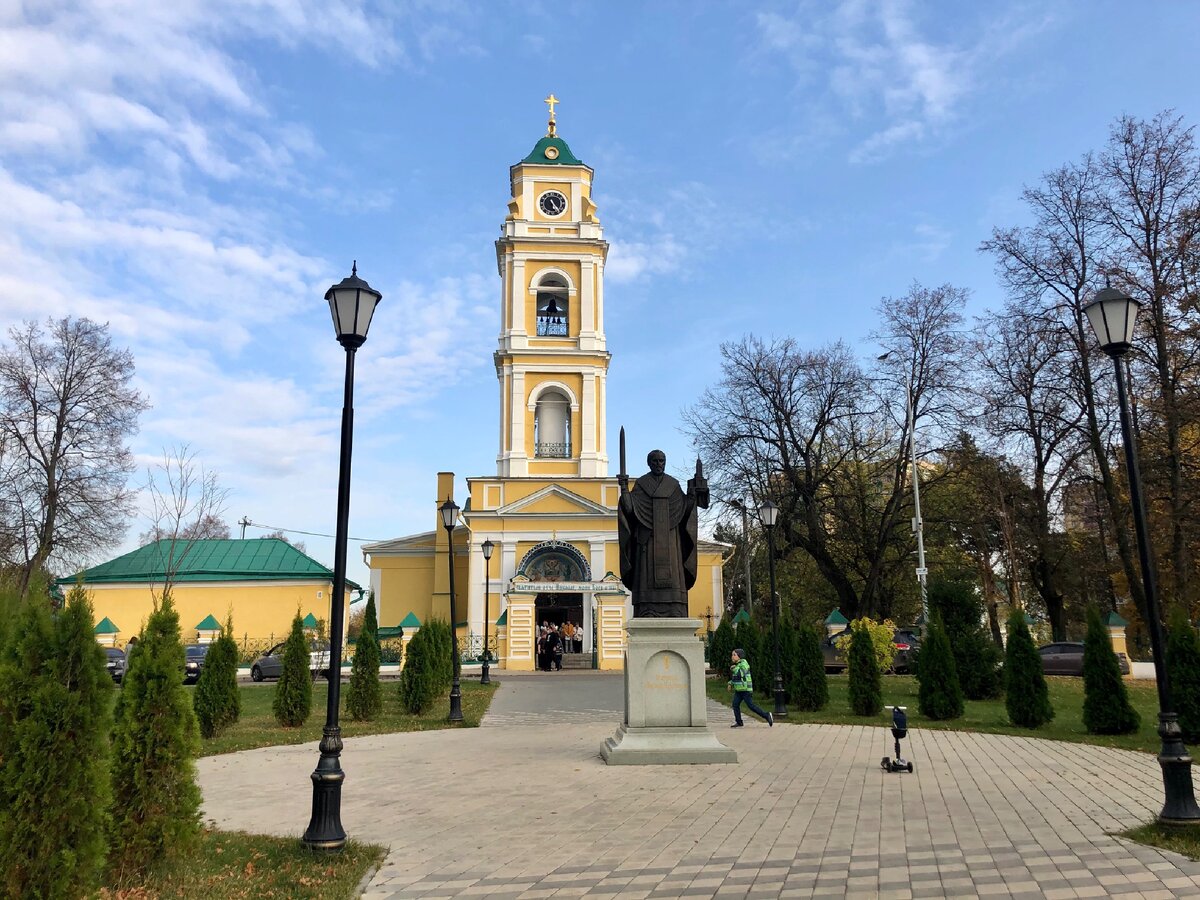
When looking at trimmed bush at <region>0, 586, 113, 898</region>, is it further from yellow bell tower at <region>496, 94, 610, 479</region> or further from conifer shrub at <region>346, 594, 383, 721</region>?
yellow bell tower at <region>496, 94, 610, 479</region>

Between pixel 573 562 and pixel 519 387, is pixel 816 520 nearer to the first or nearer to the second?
pixel 573 562

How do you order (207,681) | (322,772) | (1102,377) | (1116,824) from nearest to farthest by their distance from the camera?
(322,772) < (1116,824) < (207,681) < (1102,377)

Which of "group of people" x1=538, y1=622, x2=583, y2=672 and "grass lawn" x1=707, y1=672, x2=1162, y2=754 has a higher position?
"group of people" x1=538, y1=622, x2=583, y2=672

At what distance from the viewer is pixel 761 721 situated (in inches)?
622

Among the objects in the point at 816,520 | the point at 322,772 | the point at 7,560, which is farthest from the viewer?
the point at 816,520

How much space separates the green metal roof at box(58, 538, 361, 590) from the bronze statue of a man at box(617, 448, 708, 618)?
96.8ft

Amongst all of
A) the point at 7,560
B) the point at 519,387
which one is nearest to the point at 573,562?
the point at 519,387

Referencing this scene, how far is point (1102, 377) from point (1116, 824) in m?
17.9

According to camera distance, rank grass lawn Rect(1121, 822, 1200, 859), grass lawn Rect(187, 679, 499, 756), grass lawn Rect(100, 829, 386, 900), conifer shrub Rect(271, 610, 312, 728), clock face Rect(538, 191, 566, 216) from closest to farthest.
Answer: grass lawn Rect(100, 829, 386, 900) → grass lawn Rect(1121, 822, 1200, 859) → grass lawn Rect(187, 679, 499, 756) → conifer shrub Rect(271, 610, 312, 728) → clock face Rect(538, 191, 566, 216)

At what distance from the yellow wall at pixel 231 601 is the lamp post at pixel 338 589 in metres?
30.9

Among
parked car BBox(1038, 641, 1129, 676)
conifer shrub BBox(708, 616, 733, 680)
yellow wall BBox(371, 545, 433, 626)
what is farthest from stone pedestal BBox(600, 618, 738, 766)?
yellow wall BBox(371, 545, 433, 626)

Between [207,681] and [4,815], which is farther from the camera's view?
[207,681]

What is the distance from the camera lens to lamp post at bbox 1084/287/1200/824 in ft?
22.1

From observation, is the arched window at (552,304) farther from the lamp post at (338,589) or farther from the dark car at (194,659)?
the lamp post at (338,589)
